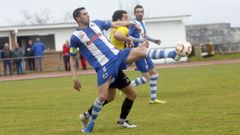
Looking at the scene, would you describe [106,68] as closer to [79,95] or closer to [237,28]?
[79,95]

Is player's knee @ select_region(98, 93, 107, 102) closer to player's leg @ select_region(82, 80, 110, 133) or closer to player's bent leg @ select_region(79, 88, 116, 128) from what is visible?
player's leg @ select_region(82, 80, 110, 133)

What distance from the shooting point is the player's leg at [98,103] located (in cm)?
1034

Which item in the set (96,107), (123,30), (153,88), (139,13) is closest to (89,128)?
(96,107)

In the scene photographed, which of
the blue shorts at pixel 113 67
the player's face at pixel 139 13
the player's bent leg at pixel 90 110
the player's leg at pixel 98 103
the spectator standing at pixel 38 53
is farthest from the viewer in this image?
the spectator standing at pixel 38 53

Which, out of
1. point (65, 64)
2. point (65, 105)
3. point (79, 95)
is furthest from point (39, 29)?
point (65, 105)

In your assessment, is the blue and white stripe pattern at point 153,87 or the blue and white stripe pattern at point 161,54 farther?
the blue and white stripe pattern at point 153,87

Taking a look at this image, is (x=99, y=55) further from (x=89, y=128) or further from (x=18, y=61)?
(x=18, y=61)

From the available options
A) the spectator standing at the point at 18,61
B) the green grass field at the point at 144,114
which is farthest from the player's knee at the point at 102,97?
the spectator standing at the point at 18,61

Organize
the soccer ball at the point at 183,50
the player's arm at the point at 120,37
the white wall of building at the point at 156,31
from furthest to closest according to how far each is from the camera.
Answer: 1. the white wall of building at the point at 156,31
2. the player's arm at the point at 120,37
3. the soccer ball at the point at 183,50

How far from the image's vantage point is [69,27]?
50.5 meters

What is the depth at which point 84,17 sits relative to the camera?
10422 millimetres

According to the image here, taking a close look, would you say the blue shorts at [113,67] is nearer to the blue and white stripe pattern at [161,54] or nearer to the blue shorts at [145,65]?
the blue and white stripe pattern at [161,54]

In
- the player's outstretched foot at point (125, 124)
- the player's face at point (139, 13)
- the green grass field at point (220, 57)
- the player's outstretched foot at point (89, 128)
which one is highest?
the player's face at point (139, 13)

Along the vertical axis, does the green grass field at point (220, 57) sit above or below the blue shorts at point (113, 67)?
below
